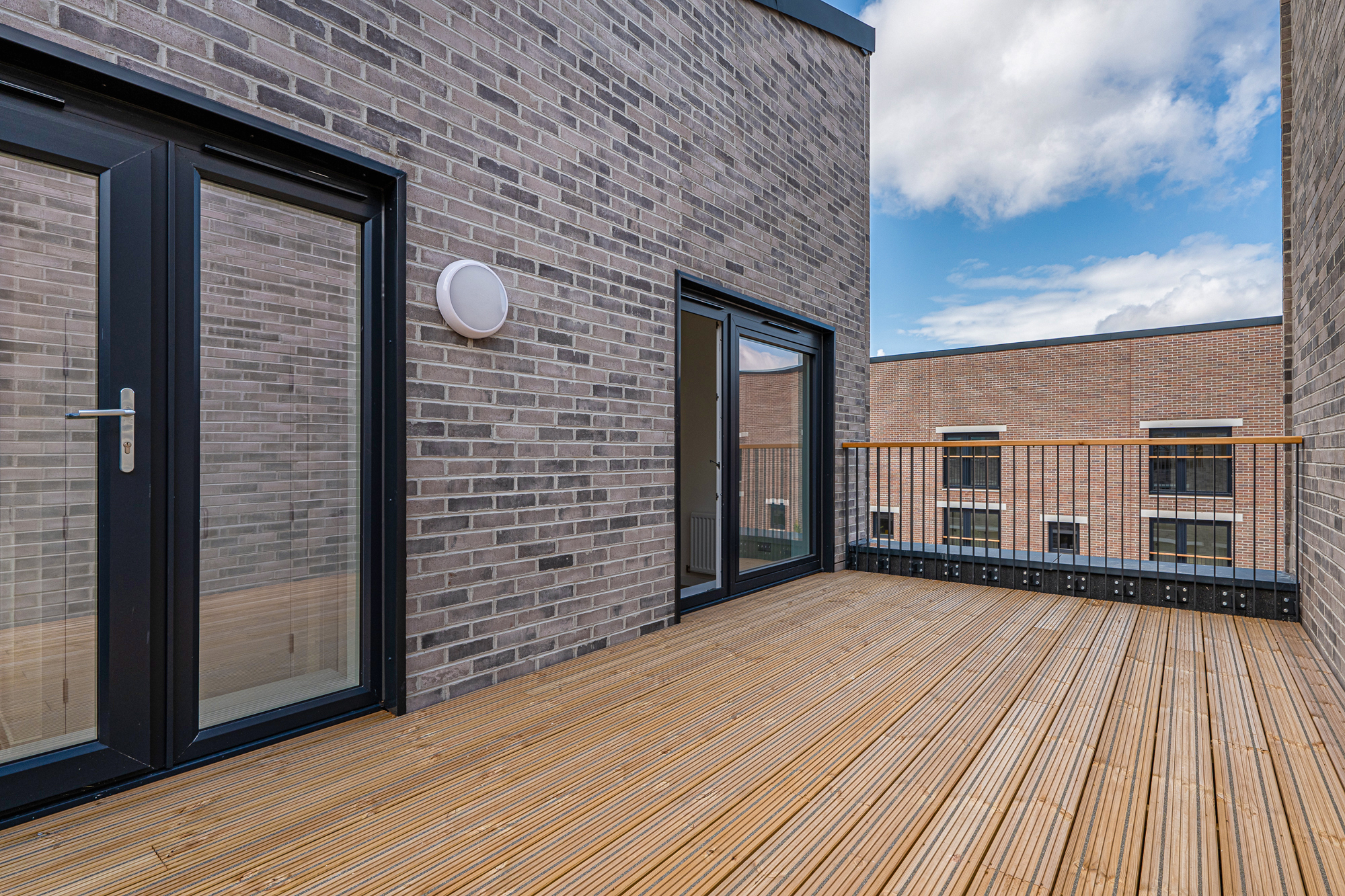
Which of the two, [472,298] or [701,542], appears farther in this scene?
[701,542]

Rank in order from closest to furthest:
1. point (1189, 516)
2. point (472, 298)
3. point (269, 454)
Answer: point (269, 454) < point (472, 298) < point (1189, 516)

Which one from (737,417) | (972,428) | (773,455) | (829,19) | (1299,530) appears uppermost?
(829,19)

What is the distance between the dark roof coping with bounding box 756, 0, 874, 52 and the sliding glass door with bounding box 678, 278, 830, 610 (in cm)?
201

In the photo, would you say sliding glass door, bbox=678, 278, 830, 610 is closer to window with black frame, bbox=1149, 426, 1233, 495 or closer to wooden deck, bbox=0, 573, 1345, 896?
wooden deck, bbox=0, 573, 1345, 896

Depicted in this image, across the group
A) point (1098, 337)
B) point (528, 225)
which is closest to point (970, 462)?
point (1098, 337)

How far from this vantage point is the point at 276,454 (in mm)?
1696

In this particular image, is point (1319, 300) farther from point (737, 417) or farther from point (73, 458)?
point (73, 458)

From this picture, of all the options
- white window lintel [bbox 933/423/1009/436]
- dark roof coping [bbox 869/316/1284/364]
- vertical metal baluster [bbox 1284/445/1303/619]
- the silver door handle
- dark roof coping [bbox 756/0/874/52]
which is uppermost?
dark roof coping [bbox 756/0/874/52]

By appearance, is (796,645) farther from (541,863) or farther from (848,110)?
(848,110)

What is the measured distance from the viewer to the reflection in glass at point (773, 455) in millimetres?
3588

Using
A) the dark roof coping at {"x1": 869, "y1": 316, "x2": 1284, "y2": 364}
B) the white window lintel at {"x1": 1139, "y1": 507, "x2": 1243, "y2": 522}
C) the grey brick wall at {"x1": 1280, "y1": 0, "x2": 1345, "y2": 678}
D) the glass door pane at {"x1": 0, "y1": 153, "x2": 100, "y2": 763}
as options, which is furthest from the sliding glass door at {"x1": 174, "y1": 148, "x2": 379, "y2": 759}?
the white window lintel at {"x1": 1139, "y1": 507, "x2": 1243, "y2": 522}

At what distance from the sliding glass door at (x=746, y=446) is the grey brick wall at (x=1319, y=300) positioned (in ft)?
7.86

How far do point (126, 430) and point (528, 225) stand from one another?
4.55ft

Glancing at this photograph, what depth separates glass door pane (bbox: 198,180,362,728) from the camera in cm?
158
